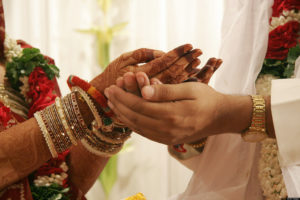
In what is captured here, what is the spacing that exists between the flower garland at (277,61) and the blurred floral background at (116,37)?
3.65ft

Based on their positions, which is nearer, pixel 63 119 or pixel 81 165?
pixel 63 119

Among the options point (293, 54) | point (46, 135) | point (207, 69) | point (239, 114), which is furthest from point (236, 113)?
point (46, 135)

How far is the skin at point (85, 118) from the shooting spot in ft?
2.03

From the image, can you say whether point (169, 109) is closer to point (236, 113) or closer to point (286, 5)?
point (236, 113)

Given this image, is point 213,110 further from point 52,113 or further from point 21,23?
point 21,23

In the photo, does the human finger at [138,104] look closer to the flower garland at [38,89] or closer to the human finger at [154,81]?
the human finger at [154,81]

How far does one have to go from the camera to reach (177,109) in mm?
539

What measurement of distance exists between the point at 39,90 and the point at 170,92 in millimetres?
553

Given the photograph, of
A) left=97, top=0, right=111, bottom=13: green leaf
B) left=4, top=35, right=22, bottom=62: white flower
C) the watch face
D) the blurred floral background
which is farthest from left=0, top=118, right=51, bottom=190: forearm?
left=97, top=0, right=111, bottom=13: green leaf

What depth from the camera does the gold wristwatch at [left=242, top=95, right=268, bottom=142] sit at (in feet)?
1.98

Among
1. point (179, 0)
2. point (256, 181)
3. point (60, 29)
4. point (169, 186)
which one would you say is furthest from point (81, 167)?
point (60, 29)

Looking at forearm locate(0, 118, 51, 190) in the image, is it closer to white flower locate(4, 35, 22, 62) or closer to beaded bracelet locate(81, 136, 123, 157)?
beaded bracelet locate(81, 136, 123, 157)

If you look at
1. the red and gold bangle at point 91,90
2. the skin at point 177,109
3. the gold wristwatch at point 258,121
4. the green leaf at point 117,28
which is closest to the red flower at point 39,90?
the red and gold bangle at point 91,90

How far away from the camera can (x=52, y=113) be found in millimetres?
705
